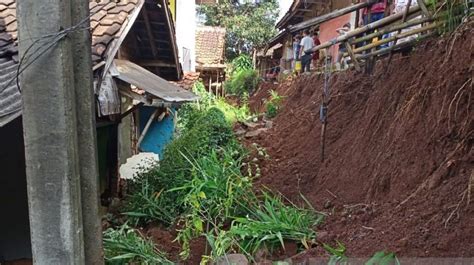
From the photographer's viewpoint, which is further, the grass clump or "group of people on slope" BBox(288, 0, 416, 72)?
"group of people on slope" BBox(288, 0, 416, 72)

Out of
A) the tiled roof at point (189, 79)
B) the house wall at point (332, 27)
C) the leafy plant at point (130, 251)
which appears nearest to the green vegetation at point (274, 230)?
the leafy plant at point (130, 251)

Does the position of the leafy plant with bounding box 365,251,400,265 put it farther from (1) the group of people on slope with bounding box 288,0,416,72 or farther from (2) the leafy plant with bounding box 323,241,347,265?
(1) the group of people on slope with bounding box 288,0,416,72

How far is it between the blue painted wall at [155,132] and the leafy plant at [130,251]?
7018 mm

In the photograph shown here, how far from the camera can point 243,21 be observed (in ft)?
90.9

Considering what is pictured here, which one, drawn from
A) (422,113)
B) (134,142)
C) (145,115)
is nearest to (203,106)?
(145,115)

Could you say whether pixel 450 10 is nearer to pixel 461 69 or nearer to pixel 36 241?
pixel 461 69

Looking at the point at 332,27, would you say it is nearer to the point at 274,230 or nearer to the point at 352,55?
the point at 352,55

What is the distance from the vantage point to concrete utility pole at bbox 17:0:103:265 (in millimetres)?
1912

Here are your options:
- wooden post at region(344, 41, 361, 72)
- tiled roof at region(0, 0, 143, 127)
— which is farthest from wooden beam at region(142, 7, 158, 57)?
wooden post at region(344, 41, 361, 72)

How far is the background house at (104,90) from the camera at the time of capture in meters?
3.87

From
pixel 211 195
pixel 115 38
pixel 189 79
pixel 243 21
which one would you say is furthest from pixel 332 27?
pixel 243 21

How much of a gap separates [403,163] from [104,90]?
10.3 ft

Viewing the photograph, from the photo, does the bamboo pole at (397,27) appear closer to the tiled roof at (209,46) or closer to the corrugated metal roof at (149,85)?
the corrugated metal roof at (149,85)

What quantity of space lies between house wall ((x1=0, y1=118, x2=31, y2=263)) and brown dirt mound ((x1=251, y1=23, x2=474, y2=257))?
119 inches
